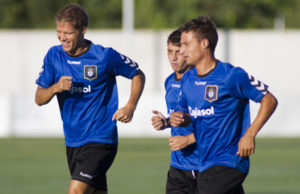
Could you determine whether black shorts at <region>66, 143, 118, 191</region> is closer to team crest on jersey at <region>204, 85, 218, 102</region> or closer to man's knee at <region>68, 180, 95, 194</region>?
man's knee at <region>68, 180, 95, 194</region>

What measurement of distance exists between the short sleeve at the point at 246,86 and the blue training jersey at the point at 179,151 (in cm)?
100

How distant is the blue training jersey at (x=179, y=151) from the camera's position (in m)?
6.64

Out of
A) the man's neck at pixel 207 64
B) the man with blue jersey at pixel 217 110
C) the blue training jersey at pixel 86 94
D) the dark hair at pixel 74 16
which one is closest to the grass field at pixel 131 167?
the blue training jersey at pixel 86 94

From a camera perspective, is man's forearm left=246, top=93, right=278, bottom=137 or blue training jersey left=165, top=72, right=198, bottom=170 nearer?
man's forearm left=246, top=93, right=278, bottom=137

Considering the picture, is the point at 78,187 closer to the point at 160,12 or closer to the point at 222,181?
the point at 222,181

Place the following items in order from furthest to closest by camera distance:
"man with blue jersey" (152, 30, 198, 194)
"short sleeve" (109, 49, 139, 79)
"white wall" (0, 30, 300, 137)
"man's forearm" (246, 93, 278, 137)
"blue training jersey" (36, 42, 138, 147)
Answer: "white wall" (0, 30, 300, 137)
"short sleeve" (109, 49, 139, 79)
"blue training jersey" (36, 42, 138, 147)
"man with blue jersey" (152, 30, 198, 194)
"man's forearm" (246, 93, 278, 137)

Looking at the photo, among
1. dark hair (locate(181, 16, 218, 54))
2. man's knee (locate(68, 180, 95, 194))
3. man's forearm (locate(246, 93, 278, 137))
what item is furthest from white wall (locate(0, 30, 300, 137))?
man's forearm (locate(246, 93, 278, 137))

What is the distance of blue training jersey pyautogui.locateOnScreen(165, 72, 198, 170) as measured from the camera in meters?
6.64

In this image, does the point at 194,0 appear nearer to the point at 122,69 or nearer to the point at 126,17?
the point at 126,17

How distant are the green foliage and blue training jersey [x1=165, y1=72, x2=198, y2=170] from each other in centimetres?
2836

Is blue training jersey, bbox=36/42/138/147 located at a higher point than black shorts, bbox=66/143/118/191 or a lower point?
higher

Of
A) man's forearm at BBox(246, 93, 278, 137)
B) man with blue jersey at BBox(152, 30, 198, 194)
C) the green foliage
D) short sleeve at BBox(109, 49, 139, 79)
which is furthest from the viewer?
the green foliage

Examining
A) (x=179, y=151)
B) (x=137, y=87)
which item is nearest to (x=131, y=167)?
(x=137, y=87)

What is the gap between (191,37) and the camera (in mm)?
5984
